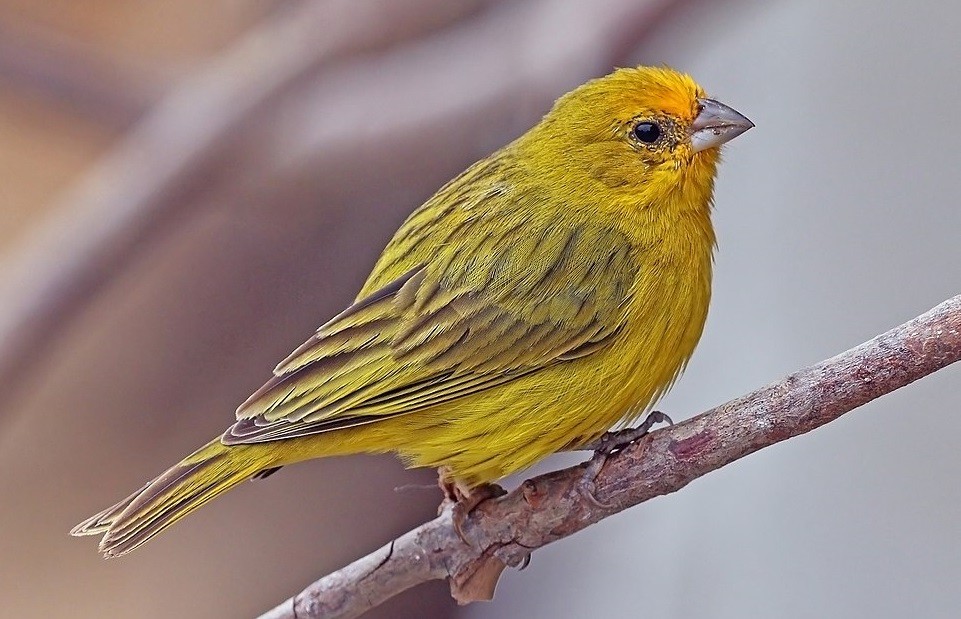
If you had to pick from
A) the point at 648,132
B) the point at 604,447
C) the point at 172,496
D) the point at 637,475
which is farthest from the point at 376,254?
the point at 637,475

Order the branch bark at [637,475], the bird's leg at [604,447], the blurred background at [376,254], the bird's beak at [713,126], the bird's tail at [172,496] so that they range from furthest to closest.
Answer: the blurred background at [376,254], the bird's beak at [713,126], the bird's tail at [172,496], the bird's leg at [604,447], the branch bark at [637,475]

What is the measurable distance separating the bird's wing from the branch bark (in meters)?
0.26

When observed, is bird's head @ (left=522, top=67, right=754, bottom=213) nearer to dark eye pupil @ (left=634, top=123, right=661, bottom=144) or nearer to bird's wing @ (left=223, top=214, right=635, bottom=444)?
dark eye pupil @ (left=634, top=123, right=661, bottom=144)

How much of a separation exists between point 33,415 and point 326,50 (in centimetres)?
213

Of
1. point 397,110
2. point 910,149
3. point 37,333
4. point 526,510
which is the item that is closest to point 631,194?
point 526,510

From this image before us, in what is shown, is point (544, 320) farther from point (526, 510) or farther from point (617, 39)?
point (617, 39)

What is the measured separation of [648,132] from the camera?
224 centimetres

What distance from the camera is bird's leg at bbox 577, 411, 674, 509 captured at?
1795 millimetres

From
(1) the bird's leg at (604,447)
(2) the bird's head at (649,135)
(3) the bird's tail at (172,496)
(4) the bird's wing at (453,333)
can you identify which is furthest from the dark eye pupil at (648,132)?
(3) the bird's tail at (172,496)

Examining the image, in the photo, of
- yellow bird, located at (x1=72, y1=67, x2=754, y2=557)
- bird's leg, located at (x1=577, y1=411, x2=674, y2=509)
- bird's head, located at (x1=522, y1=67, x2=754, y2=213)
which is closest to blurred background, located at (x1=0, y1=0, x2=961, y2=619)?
bird's head, located at (x1=522, y1=67, x2=754, y2=213)

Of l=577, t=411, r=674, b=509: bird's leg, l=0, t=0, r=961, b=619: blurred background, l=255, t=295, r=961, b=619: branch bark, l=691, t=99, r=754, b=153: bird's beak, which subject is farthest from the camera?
l=0, t=0, r=961, b=619: blurred background

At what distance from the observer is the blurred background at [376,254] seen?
3047 millimetres

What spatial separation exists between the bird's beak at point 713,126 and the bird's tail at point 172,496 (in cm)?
106

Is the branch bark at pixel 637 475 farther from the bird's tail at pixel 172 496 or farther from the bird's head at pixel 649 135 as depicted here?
the bird's head at pixel 649 135
